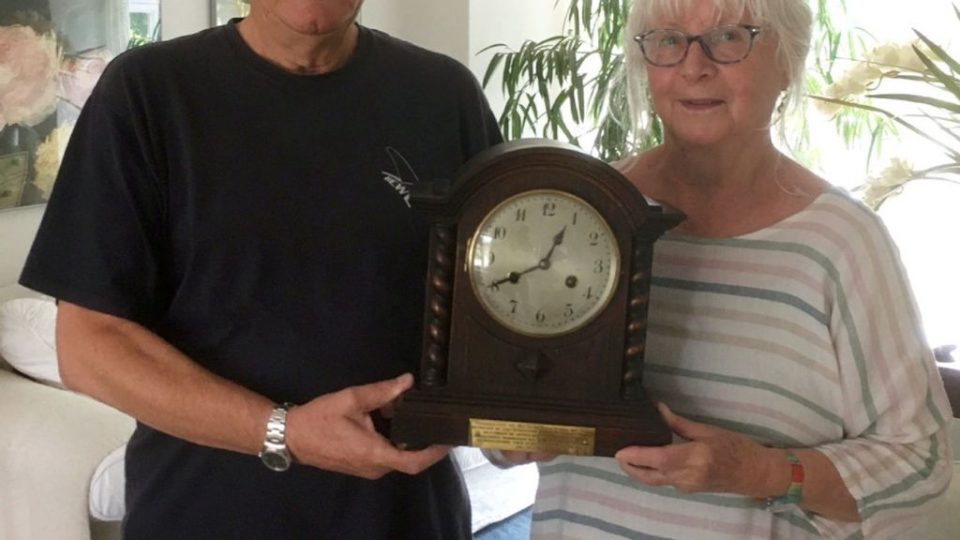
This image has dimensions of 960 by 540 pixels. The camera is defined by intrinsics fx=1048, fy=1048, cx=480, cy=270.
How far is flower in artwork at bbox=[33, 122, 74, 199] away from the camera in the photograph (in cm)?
275

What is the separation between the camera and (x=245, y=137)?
1.06 metres

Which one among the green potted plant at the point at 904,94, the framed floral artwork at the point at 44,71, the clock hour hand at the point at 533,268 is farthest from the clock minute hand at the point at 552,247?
the framed floral artwork at the point at 44,71

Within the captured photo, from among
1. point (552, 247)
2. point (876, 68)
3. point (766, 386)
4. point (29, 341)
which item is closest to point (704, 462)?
point (766, 386)

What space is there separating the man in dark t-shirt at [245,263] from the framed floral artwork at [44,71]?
5.44ft

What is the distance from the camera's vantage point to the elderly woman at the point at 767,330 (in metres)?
1.00

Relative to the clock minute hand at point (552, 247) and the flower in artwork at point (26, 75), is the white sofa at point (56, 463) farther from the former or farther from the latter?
the clock minute hand at point (552, 247)

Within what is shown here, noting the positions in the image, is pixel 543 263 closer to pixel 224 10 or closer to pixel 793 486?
pixel 793 486

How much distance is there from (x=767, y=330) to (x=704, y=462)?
17cm

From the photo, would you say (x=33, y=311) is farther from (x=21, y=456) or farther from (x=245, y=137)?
(x=245, y=137)

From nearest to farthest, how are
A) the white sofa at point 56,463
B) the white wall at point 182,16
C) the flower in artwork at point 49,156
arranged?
the white sofa at point 56,463 < the flower in artwork at point 49,156 < the white wall at point 182,16

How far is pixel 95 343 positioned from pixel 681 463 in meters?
0.57

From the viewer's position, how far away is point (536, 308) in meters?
1.00

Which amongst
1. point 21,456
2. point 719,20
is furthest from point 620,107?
point 21,456

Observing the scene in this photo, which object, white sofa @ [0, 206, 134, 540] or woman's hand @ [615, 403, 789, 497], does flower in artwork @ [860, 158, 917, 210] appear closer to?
woman's hand @ [615, 403, 789, 497]
